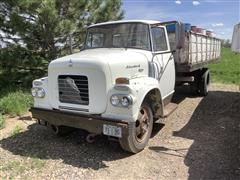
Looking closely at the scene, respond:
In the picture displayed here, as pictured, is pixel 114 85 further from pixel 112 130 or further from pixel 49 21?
pixel 49 21

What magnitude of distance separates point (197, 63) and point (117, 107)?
4.63m

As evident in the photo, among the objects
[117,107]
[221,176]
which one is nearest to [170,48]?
[117,107]

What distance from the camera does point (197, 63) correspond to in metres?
8.75

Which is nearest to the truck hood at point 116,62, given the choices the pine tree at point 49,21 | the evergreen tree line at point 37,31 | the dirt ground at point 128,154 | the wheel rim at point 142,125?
the wheel rim at point 142,125

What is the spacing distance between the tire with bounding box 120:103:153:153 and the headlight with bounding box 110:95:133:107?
1.10 feet

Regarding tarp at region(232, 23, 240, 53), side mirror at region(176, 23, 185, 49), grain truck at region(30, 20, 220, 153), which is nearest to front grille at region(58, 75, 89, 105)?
grain truck at region(30, 20, 220, 153)

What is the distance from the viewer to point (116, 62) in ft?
17.0

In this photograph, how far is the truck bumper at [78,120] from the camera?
4.72m

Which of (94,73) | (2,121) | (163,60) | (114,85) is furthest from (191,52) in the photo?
(2,121)

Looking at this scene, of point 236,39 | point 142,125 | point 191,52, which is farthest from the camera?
point 236,39

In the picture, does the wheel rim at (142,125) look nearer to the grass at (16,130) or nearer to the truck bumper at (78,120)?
the truck bumper at (78,120)

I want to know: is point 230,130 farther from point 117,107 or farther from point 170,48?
point 117,107

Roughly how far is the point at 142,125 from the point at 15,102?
412cm

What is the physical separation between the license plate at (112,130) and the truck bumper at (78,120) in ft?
0.15
